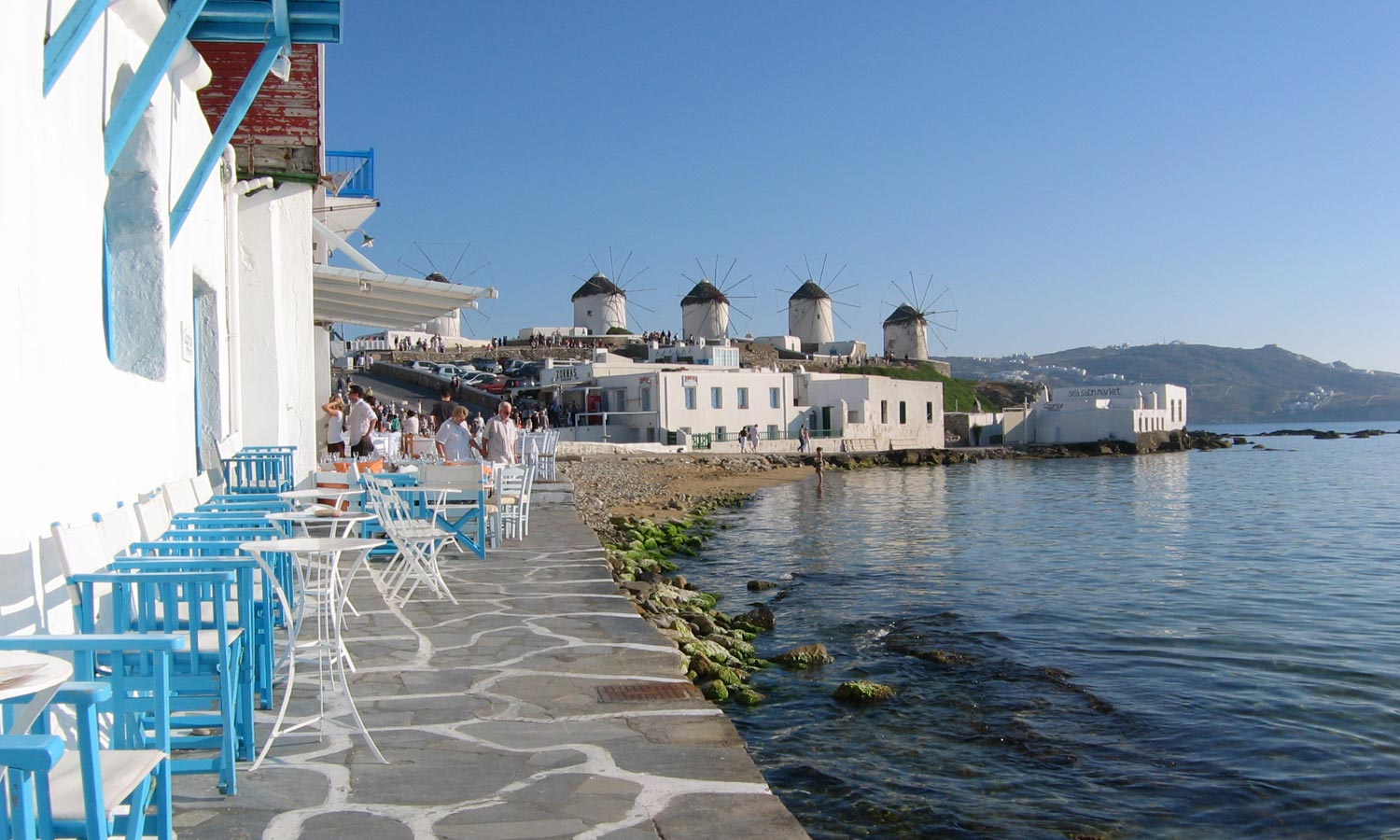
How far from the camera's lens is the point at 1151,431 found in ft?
215

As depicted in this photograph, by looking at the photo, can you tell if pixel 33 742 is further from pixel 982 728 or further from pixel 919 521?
pixel 919 521

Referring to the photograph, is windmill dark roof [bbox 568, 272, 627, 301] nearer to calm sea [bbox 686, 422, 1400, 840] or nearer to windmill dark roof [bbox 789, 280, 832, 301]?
windmill dark roof [bbox 789, 280, 832, 301]

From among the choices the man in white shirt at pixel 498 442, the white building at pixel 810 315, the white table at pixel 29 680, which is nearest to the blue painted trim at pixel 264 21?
the man in white shirt at pixel 498 442

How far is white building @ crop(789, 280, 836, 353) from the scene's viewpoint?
98562 millimetres

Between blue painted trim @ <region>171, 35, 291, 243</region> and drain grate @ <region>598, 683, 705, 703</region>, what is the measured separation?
3970 mm

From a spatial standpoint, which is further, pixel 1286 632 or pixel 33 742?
pixel 1286 632

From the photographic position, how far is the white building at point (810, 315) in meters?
98.6

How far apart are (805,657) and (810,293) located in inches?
3580

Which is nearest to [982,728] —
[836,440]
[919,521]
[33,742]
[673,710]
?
[673,710]

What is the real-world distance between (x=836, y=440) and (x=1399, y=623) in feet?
123

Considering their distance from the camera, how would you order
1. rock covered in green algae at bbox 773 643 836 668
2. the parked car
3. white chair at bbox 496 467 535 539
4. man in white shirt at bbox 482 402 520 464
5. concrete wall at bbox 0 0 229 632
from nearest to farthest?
concrete wall at bbox 0 0 229 632 → rock covered in green algae at bbox 773 643 836 668 → white chair at bbox 496 467 535 539 → man in white shirt at bbox 482 402 520 464 → the parked car

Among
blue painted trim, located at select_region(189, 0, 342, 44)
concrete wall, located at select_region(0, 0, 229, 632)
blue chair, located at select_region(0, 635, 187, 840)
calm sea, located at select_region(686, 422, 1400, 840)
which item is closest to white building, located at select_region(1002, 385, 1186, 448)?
calm sea, located at select_region(686, 422, 1400, 840)

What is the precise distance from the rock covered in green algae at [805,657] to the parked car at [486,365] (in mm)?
48863

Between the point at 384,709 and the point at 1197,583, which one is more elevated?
the point at 384,709
